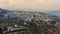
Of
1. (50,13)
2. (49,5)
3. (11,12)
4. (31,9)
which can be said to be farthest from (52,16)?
(11,12)

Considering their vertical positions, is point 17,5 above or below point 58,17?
above

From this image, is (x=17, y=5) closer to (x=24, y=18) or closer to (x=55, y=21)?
(x=24, y=18)

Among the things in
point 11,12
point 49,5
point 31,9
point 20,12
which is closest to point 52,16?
point 49,5

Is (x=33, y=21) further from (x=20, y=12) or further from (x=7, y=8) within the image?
(x=7, y=8)

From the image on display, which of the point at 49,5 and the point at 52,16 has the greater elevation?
the point at 49,5

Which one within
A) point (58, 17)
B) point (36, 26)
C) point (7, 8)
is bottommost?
point (36, 26)

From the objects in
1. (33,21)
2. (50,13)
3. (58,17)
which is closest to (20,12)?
(33,21)

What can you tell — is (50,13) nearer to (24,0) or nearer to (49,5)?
(49,5)

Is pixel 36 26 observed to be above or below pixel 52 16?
below
